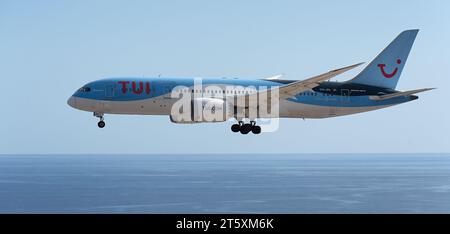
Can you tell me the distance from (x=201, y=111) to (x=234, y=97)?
12.4 ft

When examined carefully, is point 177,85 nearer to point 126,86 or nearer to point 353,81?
point 126,86

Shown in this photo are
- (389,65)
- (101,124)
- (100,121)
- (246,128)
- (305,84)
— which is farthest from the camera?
(389,65)

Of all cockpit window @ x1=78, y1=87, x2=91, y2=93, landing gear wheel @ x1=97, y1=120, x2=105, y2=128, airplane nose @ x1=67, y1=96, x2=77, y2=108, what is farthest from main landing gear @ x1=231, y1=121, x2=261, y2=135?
airplane nose @ x1=67, y1=96, x2=77, y2=108

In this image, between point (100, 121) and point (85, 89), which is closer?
point (100, 121)

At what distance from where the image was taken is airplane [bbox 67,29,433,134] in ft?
156

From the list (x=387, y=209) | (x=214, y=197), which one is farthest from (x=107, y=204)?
(x=387, y=209)

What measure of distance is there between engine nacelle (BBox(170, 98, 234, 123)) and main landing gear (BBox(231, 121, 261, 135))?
13.4ft

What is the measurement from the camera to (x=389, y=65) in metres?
57.8

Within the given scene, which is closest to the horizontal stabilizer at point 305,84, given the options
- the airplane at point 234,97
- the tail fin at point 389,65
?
the airplane at point 234,97

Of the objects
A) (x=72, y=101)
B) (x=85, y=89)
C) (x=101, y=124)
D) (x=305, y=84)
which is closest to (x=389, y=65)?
(x=305, y=84)

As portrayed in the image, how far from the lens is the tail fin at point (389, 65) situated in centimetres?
5647

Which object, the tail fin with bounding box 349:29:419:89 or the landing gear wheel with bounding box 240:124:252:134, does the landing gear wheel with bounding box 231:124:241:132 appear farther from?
the tail fin with bounding box 349:29:419:89

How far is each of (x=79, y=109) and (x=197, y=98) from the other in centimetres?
1082

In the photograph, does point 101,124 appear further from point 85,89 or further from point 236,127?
point 236,127
